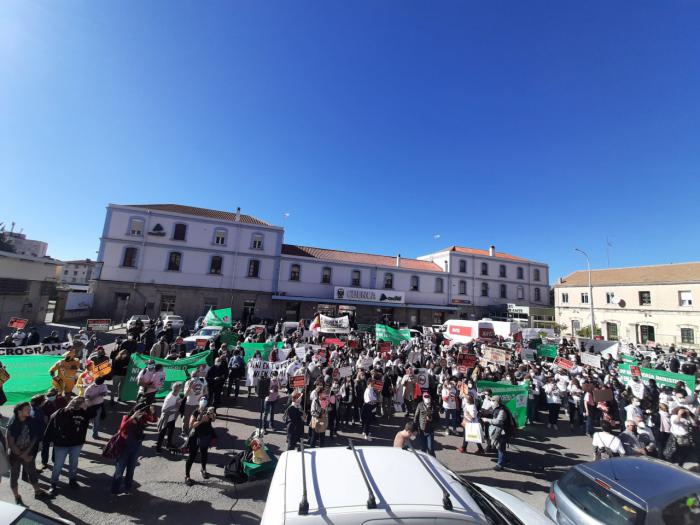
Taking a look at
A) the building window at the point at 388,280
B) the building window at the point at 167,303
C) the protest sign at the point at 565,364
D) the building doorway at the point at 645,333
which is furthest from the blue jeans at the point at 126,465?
the building doorway at the point at 645,333

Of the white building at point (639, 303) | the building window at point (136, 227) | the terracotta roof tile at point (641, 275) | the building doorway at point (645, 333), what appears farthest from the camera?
the building doorway at point (645, 333)

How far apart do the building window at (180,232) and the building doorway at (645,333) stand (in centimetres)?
4686

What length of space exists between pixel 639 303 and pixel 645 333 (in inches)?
120

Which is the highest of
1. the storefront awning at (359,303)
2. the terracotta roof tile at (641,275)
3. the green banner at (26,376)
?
the terracotta roof tile at (641,275)

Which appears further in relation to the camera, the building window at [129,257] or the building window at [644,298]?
the building window at [644,298]

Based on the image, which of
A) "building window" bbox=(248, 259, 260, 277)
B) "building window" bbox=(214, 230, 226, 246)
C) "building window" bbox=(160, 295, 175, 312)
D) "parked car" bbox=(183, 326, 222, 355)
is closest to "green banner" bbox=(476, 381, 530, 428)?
"parked car" bbox=(183, 326, 222, 355)

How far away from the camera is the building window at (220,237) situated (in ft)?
103

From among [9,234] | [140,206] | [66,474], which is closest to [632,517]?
[66,474]

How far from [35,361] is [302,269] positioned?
2603 centimetres

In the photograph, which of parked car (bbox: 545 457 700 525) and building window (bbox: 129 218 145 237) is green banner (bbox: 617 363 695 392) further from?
building window (bbox: 129 218 145 237)

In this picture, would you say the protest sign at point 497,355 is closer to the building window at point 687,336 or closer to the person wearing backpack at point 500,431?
the person wearing backpack at point 500,431

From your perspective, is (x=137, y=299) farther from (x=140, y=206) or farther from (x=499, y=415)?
(x=499, y=415)

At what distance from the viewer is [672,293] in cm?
2962

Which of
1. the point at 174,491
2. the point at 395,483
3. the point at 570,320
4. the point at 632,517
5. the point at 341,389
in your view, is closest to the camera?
the point at 395,483
